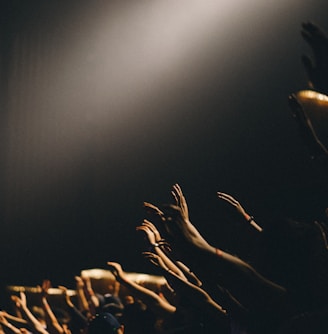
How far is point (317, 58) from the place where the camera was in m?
2.44

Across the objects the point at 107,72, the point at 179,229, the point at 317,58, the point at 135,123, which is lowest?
the point at 179,229

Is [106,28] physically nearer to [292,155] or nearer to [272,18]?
[272,18]

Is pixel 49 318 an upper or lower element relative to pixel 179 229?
lower

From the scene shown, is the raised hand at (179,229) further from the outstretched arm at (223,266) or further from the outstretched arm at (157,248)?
the outstretched arm at (157,248)

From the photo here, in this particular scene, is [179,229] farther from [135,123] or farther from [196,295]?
[135,123]

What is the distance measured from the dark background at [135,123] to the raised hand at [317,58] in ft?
7.03

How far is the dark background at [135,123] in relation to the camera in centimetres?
515

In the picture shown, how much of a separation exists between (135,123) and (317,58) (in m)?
3.72

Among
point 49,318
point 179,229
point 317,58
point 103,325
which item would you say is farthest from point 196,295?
point 49,318

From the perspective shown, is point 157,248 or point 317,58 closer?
point 317,58

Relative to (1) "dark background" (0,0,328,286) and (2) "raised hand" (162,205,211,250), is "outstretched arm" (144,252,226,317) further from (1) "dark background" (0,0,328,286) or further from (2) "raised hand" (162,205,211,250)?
(1) "dark background" (0,0,328,286)

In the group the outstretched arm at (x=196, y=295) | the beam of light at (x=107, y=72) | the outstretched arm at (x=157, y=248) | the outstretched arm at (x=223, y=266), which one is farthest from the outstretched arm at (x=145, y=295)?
the beam of light at (x=107, y=72)

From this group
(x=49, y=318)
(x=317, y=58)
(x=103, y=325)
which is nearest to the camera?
(x=317, y=58)

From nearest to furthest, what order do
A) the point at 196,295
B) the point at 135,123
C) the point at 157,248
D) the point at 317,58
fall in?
1. the point at 317,58
2. the point at 196,295
3. the point at 157,248
4. the point at 135,123
